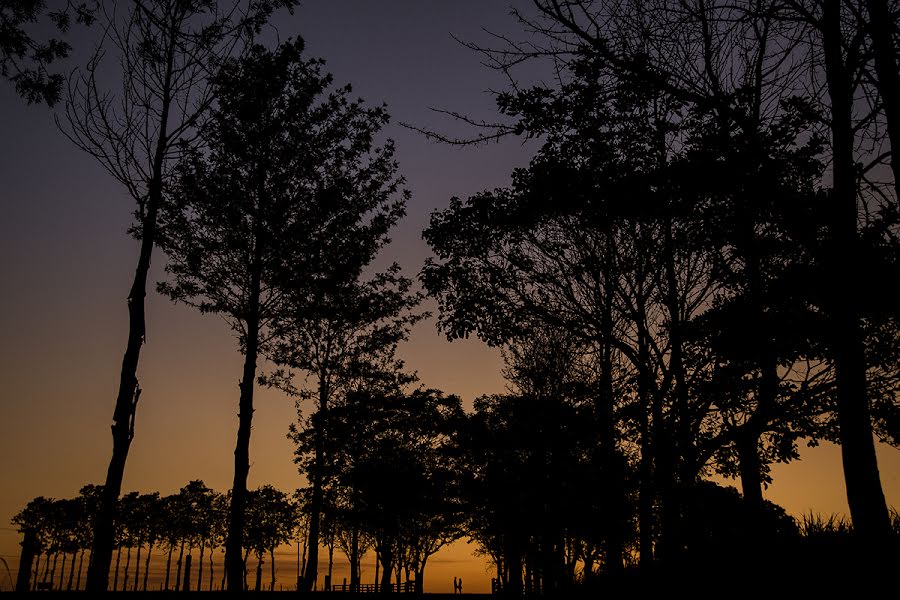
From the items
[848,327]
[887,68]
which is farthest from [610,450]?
[887,68]

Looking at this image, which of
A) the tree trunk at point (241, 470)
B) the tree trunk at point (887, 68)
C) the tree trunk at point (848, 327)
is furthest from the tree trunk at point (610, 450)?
the tree trunk at point (241, 470)

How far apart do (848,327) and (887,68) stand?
2.89 m

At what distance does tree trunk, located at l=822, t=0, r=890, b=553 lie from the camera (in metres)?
7.25

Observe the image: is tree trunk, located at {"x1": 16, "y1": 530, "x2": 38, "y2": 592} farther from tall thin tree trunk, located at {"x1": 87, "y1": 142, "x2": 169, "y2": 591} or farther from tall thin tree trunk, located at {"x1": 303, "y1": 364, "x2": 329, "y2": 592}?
tall thin tree trunk, located at {"x1": 303, "y1": 364, "x2": 329, "y2": 592}

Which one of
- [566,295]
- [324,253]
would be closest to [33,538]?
[324,253]

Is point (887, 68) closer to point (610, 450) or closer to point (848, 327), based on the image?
point (848, 327)

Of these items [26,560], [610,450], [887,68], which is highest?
[887,68]

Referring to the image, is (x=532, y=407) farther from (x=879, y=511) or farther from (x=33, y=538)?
(x=879, y=511)

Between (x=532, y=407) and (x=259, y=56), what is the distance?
1776cm

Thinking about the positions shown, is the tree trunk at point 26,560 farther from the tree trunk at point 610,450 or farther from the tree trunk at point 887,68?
the tree trunk at point 887,68

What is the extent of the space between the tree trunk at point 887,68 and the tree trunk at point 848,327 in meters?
0.56

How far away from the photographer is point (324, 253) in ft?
63.3

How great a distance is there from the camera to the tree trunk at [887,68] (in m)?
7.00

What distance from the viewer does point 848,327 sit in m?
7.49
